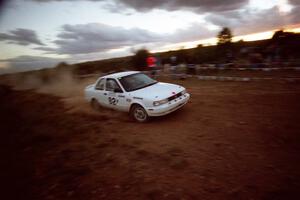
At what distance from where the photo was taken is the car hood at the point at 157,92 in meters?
6.25

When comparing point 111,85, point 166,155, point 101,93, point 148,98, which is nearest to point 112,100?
point 111,85

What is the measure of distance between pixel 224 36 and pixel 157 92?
95.5ft

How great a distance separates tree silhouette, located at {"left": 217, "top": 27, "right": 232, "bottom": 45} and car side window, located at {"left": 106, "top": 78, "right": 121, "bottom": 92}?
92.8ft

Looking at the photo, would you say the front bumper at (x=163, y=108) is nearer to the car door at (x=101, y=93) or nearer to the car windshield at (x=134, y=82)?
the car windshield at (x=134, y=82)

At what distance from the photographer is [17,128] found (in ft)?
23.7

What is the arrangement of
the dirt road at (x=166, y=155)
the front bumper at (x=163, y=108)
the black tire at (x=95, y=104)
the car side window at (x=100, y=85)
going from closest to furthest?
the dirt road at (x=166, y=155) → the front bumper at (x=163, y=108) → the car side window at (x=100, y=85) → the black tire at (x=95, y=104)

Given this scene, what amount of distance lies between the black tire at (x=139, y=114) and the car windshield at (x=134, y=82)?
682mm

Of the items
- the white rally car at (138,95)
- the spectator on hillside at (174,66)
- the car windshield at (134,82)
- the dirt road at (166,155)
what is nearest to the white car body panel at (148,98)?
the white rally car at (138,95)

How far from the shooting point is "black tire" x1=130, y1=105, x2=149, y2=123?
655 cm

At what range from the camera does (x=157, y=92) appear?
6.50m

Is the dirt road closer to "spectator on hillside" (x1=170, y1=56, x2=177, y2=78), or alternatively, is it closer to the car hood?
the car hood

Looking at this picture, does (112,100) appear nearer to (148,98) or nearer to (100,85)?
(100,85)

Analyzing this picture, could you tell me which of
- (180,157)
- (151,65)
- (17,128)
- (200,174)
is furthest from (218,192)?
(151,65)

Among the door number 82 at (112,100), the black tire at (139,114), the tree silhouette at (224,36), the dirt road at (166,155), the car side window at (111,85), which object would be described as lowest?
the dirt road at (166,155)
